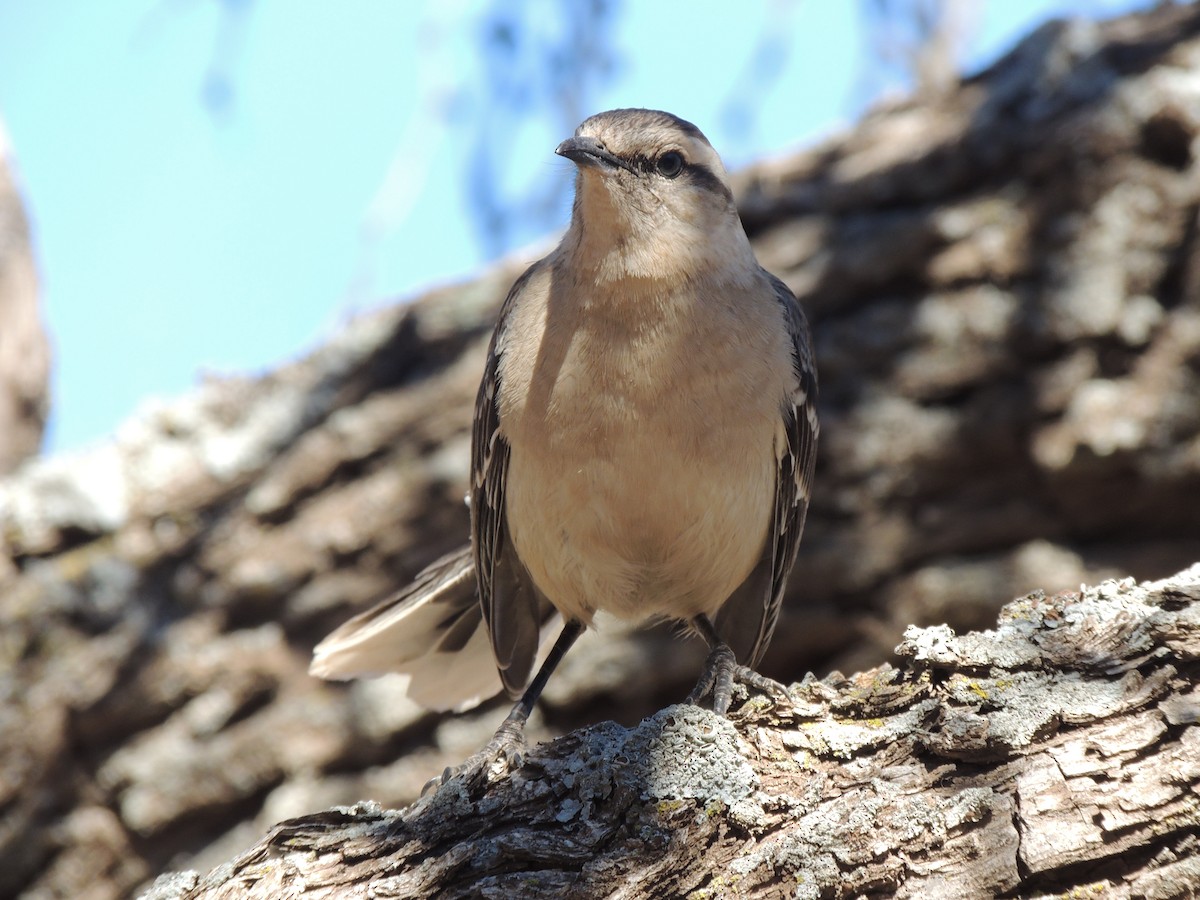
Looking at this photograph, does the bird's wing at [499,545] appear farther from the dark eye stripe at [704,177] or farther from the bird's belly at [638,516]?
the dark eye stripe at [704,177]

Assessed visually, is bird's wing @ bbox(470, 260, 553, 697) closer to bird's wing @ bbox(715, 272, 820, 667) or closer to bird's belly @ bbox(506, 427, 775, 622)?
bird's belly @ bbox(506, 427, 775, 622)

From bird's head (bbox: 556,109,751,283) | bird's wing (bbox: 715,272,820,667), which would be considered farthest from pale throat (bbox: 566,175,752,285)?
bird's wing (bbox: 715,272,820,667)

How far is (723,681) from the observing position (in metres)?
3.86

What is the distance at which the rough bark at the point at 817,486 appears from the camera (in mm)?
5488

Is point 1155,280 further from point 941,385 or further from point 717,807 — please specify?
point 717,807

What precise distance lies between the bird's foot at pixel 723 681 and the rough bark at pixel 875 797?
0.32 meters

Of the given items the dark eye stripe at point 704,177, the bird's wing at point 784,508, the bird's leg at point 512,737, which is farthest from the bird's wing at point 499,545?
the bird's wing at point 784,508

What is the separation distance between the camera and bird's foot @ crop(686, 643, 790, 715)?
3666mm

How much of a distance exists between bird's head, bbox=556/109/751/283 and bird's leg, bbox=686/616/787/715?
4.50ft

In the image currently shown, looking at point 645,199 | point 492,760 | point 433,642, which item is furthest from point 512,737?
point 645,199

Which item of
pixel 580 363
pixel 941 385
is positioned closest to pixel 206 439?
pixel 580 363

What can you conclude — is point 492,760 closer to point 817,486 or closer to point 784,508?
point 784,508

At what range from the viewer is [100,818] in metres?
6.09

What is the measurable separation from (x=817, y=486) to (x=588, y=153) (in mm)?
2321
